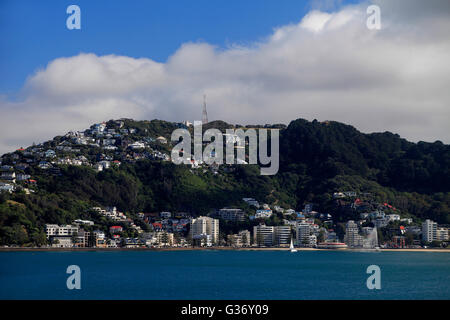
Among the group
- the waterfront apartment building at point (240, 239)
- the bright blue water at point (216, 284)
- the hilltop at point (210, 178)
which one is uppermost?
the hilltop at point (210, 178)

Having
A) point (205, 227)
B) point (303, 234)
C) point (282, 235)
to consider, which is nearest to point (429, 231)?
point (303, 234)

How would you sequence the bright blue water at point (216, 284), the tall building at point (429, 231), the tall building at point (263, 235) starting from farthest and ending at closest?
the tall building at point (263, 235), the tall building at point (429, 231), the bright blue water at point (216, 284)

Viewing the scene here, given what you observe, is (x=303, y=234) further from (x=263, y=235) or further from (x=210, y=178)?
(x=210, y=178)

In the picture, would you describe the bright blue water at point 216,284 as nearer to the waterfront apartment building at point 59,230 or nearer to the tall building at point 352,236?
the waterfront apartment building at point 59,230

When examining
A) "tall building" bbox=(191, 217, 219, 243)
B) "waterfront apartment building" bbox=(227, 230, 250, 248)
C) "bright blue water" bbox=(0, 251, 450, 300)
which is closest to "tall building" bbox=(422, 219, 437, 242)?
"waterfront apartment building" bbox=(227, 230, 250, 248)

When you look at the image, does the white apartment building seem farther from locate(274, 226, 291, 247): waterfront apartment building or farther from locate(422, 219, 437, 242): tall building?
locate(422, 219, 437, 242): tall building

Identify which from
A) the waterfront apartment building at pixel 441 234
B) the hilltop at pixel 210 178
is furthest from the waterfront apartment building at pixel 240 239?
the waterfront apartment building at pixel 441 234

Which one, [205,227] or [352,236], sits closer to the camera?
[205,227]
